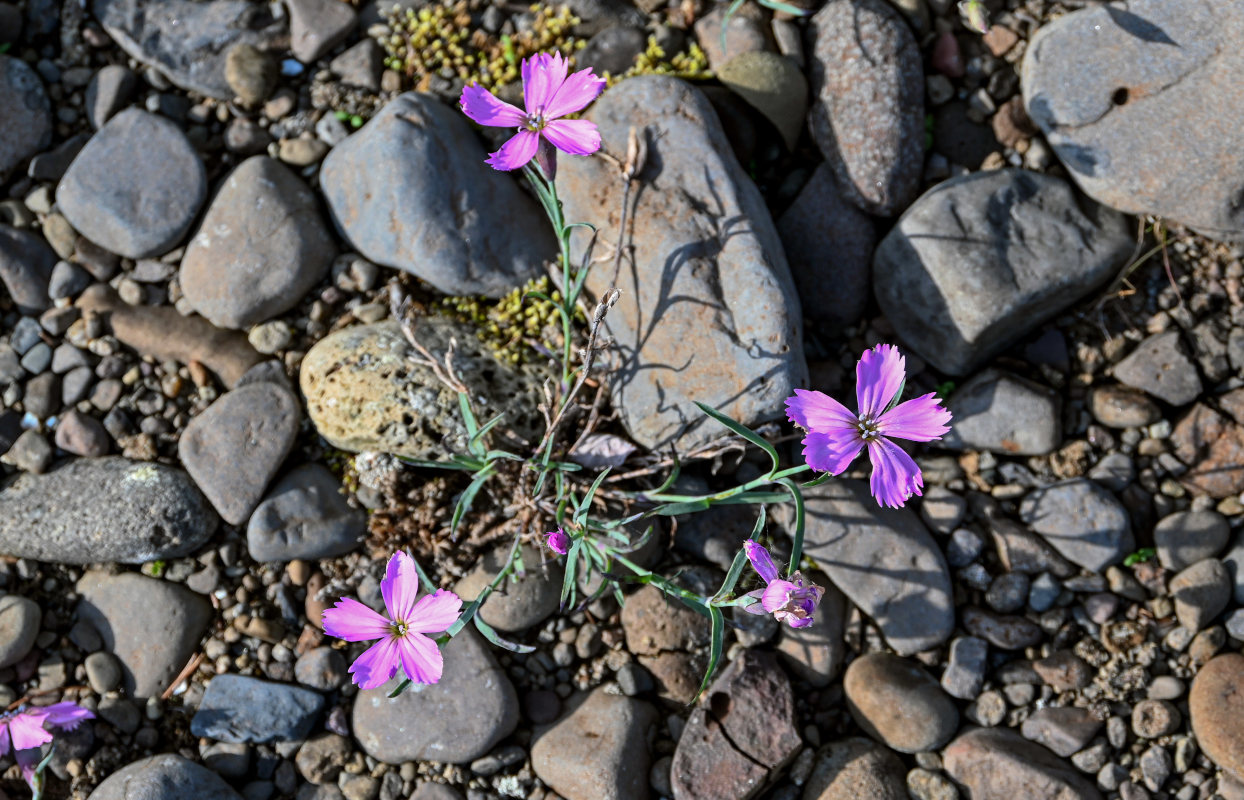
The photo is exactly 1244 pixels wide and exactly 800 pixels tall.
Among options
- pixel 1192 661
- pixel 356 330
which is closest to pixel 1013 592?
pixel 1192 661

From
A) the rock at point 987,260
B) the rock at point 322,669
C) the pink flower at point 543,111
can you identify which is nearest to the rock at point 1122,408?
the rock at point 987,260

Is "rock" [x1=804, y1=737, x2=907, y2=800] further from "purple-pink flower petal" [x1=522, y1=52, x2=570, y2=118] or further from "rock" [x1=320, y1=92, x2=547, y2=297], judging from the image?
"purple-pink flower petal" [x1=522, y1=52, x2=570, y2=118]

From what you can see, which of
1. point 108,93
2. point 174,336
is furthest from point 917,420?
point 108,93

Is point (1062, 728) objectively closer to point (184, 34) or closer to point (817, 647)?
point (817, 647)

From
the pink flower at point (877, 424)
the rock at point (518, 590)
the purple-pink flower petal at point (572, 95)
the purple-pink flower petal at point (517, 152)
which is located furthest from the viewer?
the rock at point (518, 590)

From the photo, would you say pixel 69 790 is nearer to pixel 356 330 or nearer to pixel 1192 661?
pixel 356 330

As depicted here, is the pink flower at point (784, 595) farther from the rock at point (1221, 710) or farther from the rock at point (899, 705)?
the rock at point (1221, 710)
